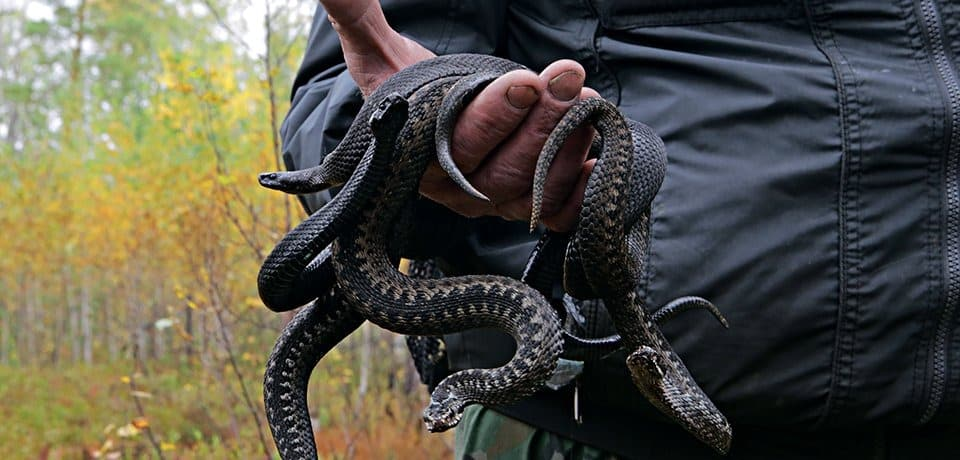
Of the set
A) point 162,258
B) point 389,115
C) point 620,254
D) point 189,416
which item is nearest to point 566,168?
point 620,254

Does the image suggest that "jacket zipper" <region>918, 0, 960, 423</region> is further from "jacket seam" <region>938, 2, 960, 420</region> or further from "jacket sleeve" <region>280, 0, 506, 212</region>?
"jacket sleeve" <region>280, 0, 506, 212</region>

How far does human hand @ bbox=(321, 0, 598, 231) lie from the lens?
1447 mm

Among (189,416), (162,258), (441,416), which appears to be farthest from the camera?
(162,258)

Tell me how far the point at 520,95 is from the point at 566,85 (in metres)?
0.08

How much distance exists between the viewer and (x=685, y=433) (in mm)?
1976

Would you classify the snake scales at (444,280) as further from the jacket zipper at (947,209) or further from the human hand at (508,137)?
the jacket zipper at (947,209)

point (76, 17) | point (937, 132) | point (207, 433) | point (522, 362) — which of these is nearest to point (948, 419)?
point (937, 132)

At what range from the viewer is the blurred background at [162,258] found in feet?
30.7

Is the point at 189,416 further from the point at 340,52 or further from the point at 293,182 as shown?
the point at 293,182

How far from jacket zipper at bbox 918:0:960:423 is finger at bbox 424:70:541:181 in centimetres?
95

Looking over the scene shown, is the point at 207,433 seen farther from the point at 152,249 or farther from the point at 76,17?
the point at 76,17

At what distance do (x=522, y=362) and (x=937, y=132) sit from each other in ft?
3.37

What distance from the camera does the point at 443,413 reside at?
1.40 metres

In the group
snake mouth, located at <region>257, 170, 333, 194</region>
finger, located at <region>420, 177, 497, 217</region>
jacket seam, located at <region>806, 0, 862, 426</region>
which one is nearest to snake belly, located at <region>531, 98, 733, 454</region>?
finger, located at <region>420, 177, 497, 217</region>
